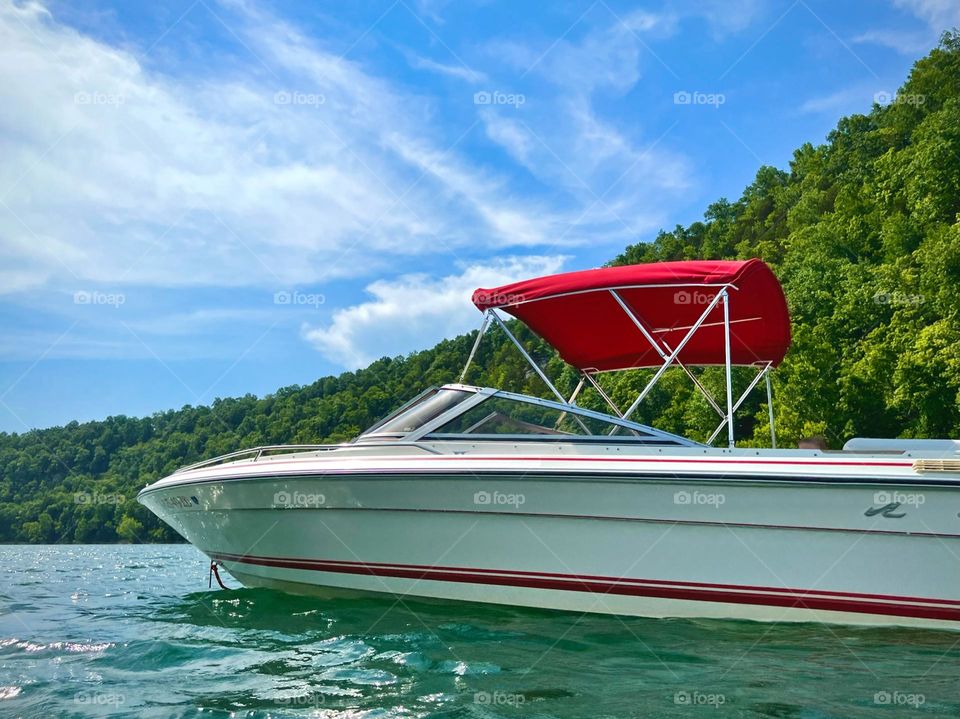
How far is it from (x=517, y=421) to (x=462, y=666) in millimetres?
2280

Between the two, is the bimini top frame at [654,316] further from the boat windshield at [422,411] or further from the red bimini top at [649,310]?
the boat windshield at [422,411]

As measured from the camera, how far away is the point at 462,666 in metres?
4.23

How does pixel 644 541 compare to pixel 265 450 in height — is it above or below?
below

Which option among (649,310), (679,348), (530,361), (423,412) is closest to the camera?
(679,348)

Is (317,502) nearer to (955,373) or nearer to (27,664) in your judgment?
(27,664)

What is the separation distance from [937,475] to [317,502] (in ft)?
14.2

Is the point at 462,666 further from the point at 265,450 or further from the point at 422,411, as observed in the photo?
the point at 265,450

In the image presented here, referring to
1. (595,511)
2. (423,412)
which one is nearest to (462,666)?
(595,511)

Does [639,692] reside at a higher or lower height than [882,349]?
lower

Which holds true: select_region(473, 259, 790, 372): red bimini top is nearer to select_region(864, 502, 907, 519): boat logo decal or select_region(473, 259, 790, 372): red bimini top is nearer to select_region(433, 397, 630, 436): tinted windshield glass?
select_region(433, 397, 630, 436): tinted windshield glass

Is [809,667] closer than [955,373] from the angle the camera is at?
Yes

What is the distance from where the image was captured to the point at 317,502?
592 centimetres

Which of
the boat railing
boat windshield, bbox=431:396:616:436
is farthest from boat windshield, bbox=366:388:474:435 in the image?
the boat railing

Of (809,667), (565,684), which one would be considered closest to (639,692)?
(565,684)
